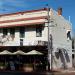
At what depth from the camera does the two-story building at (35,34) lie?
39112 mm

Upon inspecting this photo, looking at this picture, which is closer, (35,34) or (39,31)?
(39,31)

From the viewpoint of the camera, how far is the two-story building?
39.1 m

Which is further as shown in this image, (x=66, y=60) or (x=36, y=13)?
(x=66, y=60)

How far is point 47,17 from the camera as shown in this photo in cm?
3875

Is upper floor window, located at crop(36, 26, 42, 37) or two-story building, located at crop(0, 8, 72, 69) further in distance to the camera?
upper floor window, located at crop(36, 26, 42, 37)

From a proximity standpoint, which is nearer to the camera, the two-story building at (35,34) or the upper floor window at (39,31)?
the two-story building at (35,34)

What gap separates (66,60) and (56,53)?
4640 mm

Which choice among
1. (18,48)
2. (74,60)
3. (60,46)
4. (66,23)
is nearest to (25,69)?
(18,48)

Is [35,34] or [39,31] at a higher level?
[39,31]

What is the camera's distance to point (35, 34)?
40125mm

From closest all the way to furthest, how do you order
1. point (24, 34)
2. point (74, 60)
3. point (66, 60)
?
point (24, 34) → point (66, 60) → point (74, 60)

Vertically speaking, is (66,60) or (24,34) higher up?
(24,34)

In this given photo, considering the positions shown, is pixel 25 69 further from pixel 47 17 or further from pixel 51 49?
pixel 47 17

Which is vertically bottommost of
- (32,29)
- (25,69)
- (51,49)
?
(25,69)
